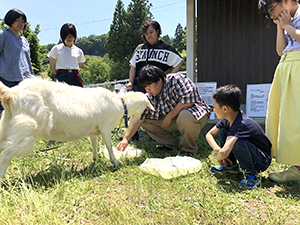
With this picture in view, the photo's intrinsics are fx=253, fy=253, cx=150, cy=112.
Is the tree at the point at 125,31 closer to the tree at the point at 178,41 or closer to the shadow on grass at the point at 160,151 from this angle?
the tree at the point at 178,41

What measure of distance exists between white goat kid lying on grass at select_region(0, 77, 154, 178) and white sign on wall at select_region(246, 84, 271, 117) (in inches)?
94.7

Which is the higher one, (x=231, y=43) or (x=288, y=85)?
(x=231, y=43)

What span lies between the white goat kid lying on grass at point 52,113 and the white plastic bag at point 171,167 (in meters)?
0.46

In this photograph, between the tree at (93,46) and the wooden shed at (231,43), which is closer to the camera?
the wooden shed at (231,43)

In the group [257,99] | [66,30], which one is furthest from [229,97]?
[66,30]

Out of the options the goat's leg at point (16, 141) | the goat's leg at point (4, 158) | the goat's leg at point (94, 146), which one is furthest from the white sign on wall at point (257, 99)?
the goat's leg at point (4, 158)

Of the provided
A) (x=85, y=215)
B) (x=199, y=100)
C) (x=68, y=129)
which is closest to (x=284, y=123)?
(x=199, y=100)

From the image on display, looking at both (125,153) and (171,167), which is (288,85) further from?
(125,153)

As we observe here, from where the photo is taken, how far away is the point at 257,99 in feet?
15.1

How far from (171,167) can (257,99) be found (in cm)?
274

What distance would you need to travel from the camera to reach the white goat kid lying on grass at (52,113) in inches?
86.4

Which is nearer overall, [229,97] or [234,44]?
[229,97]

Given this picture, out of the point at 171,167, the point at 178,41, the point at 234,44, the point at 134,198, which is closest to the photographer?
the point at 134,198

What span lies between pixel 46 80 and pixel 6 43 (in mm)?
1263
